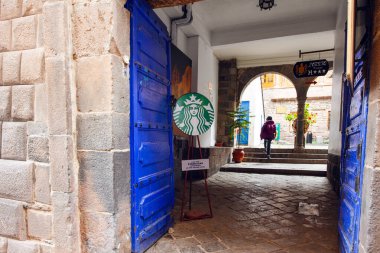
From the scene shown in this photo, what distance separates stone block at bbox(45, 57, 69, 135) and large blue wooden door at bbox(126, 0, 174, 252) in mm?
520

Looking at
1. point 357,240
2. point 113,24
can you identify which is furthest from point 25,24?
point 357,240

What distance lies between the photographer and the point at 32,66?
1910 millimetres

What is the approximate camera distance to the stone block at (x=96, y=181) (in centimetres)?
177

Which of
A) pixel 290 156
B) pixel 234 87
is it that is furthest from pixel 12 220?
pixel 290 156

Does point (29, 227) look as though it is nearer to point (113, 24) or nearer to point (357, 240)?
point (113, 24)

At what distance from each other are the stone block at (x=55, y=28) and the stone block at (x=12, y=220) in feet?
4.43

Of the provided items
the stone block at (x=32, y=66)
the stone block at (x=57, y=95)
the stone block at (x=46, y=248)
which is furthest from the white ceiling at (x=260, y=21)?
the stone block at (x=46, y=248)

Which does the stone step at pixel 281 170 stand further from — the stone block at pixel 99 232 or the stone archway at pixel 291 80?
the stone block at pixel 99 232

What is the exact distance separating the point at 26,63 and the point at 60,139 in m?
0.75

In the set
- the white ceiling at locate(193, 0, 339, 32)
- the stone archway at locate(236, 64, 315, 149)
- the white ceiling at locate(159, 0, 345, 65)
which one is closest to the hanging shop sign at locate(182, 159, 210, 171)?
the white ceiling at locate(159, 0, 345, 65)

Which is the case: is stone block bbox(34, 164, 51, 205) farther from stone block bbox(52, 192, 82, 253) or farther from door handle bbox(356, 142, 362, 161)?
door handle bbox(356, 142, 362, 161)

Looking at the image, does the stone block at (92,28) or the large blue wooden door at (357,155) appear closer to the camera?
the large blue wooden door at (357,155)

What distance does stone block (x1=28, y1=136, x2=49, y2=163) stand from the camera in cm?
188

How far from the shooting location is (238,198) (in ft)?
13.2
